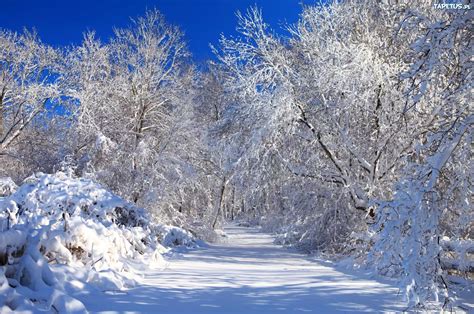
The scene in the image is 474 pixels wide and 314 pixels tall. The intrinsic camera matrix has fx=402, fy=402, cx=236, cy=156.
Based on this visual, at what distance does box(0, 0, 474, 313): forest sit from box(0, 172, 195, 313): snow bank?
0.03 metres

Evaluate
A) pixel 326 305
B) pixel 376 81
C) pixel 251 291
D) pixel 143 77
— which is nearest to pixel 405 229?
pixel 326 305

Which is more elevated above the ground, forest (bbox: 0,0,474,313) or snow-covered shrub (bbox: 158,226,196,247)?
forest (bbox: 0,0,474,313)

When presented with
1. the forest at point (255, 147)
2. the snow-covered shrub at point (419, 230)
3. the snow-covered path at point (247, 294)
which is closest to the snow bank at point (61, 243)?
the forest at point (255, 147)

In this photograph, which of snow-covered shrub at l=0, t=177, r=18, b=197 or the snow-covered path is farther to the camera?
snow-covered shrub at l=0, t=177, r=18, b=197

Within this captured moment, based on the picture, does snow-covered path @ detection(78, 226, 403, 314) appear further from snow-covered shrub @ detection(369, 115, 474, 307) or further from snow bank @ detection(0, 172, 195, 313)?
snow-covered shrub @ detection(369, 115, 474, 307)

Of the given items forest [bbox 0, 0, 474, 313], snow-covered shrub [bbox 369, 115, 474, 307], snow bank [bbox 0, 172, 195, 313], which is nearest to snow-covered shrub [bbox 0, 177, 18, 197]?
forest [bbox 0, 0, 474, 313]

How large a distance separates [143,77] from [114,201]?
8.21 meters

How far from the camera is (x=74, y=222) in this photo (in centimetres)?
623

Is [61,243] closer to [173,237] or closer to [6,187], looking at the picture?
[173,237]

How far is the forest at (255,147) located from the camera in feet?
15.1

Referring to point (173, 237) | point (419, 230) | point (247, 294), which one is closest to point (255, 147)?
point (173, 237)

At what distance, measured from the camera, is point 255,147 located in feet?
36.6

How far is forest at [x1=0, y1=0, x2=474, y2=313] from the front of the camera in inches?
181

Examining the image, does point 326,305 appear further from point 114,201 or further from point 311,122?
point 311,122
